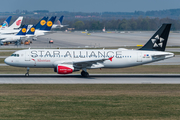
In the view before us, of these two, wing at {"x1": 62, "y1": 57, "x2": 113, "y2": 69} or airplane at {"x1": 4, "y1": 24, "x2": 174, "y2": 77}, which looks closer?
wing at {"x1": 62, "y1": 57, "x2": 113, "y2": 69}

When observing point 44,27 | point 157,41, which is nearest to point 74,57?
point 157,41

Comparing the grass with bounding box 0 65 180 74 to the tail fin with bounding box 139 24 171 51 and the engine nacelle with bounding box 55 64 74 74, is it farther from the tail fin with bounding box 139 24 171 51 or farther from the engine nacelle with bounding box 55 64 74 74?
the engine nacelle with bounding box 55 64 74 74

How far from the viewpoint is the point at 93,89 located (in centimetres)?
3484

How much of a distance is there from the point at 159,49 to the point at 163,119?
25627 mm

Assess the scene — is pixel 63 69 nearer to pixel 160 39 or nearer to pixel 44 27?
pixel 160 39

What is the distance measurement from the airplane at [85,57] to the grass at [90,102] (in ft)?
25.3

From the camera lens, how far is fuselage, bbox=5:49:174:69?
1732 inches

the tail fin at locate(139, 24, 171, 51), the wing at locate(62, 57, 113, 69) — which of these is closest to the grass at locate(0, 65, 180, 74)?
the tail fin at locate(139, 24, 171, 51)

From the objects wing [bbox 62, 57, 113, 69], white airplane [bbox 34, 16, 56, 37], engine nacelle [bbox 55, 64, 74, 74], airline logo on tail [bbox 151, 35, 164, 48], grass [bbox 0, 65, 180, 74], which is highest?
white airplane [bbox 34, 16, 56, 37]

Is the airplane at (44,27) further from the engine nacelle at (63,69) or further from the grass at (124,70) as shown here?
the engine nacelle at (63,69)

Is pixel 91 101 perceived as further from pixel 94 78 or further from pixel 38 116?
pixel 94 78

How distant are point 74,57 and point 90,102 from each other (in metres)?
17.9

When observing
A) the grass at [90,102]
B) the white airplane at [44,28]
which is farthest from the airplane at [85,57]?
the white airplane at [44,28]

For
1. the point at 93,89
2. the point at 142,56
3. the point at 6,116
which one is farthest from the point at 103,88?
the point at 6,116
